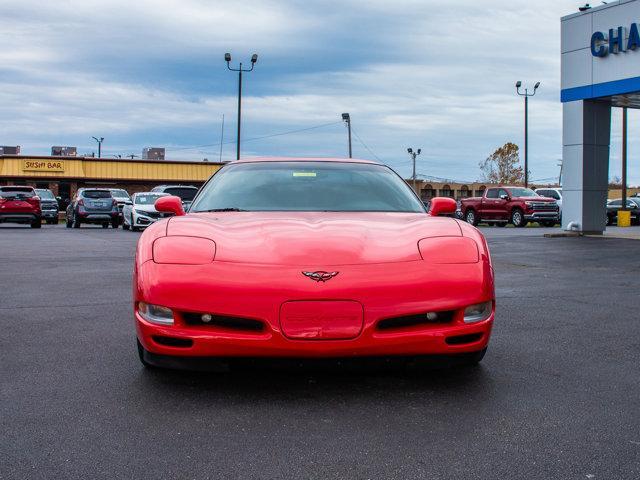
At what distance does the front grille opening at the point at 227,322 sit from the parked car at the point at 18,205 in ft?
84.4

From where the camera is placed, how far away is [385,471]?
2.80m

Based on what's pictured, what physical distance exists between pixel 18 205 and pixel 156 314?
25.7 m

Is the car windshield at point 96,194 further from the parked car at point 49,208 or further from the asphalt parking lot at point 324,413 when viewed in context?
the asphalt parking lot at point 324,413

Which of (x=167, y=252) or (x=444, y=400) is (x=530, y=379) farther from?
(x=167, y=252)

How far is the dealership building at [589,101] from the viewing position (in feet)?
66.3

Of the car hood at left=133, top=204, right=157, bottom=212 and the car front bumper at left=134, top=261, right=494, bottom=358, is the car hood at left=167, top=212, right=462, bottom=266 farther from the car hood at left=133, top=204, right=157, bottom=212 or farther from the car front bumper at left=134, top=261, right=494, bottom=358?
the car hood at left=133, top=204, right=157, bottom=212

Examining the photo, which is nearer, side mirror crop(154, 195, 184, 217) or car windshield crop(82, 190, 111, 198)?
side mirror crop(154, 195, 184, 217)

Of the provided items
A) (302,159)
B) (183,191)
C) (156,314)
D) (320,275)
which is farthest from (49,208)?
(320,275)

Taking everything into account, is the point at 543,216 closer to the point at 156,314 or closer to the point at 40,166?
the point at 156,314

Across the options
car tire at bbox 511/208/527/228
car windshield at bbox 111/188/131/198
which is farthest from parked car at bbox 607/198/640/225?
car windshield at bbox 111/188/131/198

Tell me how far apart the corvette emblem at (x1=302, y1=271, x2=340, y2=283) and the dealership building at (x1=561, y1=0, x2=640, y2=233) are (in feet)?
60.6

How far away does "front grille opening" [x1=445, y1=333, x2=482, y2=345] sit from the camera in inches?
150

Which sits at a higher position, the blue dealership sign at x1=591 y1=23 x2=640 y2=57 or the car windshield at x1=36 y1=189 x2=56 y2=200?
the blue dealership sign at x1=591 y1=23 x2=640 y2=57

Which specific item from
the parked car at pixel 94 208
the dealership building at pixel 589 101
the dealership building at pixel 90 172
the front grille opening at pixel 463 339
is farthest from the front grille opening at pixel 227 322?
the dealership building at pixel 90 172
